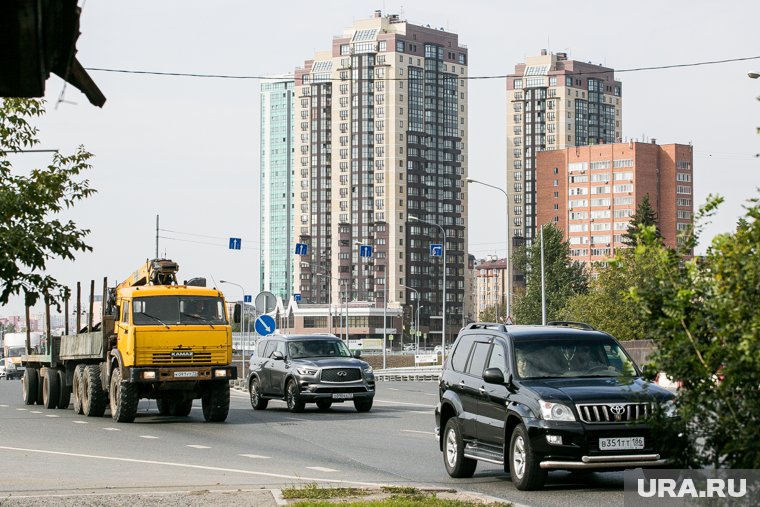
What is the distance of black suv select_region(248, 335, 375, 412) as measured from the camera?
30609 mm

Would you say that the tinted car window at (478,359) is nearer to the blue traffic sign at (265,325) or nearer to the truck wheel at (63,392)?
the truck wheel at (63,392)

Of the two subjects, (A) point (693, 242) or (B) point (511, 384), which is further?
(B) point (511, 384)

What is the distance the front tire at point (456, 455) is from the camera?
614 inches

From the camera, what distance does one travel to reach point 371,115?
196 m

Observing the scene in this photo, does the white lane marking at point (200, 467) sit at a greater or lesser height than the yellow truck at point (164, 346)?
lesser

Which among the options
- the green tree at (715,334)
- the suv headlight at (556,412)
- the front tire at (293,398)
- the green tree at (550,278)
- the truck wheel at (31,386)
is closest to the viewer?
the green tree at (715,334)

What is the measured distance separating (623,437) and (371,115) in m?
Answer: 184

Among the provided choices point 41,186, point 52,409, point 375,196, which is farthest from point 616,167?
point 41,186

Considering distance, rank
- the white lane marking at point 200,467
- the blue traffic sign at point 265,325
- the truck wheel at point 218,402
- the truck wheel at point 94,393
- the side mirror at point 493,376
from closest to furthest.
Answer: the side mirror at point 493,376 < the white lane marking at point 200,467 < the truck wheel at point 218,402 < the truck wheel at point 94,393 < the blue traffic sign at point 265,325

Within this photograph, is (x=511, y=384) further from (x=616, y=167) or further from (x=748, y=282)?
(x=616, y=167)

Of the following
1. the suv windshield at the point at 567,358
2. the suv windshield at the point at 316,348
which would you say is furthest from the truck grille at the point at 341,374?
the suv windshield at the point at 567,358

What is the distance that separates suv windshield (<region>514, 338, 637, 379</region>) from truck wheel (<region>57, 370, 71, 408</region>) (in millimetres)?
22480

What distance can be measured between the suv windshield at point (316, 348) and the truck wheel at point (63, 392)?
6995mm

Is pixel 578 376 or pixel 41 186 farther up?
pixel 41 186
